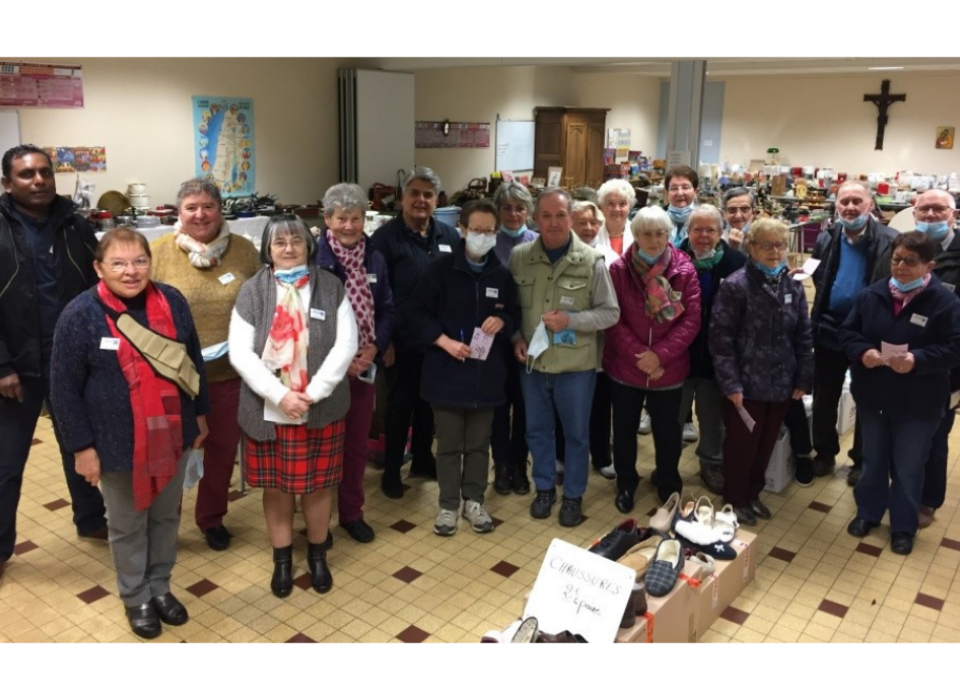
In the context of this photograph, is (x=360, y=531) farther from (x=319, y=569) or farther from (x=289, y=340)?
(x=289, y=340)

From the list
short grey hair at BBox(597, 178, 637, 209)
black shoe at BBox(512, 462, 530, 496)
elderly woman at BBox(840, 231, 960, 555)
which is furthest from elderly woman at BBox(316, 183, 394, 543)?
elderly woman at BBox(840, 231, 960, 555)

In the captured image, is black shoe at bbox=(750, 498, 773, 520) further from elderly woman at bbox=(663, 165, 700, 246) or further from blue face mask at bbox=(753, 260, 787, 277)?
elderly woman at bbox=(663, 165, 700, 246)

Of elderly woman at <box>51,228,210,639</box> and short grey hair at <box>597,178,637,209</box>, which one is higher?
short grey hair at <box>597,178,637,209</box>

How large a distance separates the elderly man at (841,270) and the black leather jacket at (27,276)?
339 cm

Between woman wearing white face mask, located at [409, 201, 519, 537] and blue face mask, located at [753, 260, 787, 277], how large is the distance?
3.59 feet

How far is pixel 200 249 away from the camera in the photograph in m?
3.19

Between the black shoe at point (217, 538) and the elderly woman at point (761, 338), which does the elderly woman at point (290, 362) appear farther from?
the elderly woman at point (761, 338)

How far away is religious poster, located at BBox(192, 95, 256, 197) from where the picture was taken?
8.12 meters

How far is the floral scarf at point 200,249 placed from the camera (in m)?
3.18

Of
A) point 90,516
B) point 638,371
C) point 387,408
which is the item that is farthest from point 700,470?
point 90,516

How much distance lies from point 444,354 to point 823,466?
2312 mm

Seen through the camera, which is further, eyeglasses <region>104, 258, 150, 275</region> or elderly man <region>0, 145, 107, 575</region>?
elderly man <region>0, 145, 107, 575</region>

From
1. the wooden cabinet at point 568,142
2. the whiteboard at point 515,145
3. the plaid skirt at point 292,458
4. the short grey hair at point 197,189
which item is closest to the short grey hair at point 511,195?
the short grey hair at point 197,189

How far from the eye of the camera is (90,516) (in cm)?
373
